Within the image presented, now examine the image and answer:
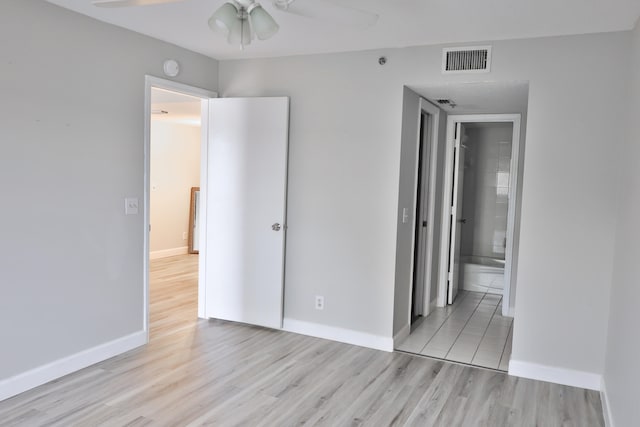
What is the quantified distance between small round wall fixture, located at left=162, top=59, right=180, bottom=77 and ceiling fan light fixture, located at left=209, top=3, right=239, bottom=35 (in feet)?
5.97

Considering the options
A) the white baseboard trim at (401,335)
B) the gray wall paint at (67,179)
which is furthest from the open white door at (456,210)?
the gray wall paint at (67,179)

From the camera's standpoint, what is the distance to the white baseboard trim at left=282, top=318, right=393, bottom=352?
389 cm

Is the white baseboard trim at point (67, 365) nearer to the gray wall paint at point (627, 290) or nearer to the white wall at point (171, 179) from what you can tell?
the gray wall paint at point (627, 290)

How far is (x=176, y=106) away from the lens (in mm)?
5902

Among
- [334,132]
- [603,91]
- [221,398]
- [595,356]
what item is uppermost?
[603,91]

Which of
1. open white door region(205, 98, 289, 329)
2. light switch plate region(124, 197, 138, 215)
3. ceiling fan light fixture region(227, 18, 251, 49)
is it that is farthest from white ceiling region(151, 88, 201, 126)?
ceiling fan light fixture region(227, 18, 251, 49)

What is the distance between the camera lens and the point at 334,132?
3.96m

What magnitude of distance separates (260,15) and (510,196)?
365 cm

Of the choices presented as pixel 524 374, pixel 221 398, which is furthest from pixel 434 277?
pixel 221 398

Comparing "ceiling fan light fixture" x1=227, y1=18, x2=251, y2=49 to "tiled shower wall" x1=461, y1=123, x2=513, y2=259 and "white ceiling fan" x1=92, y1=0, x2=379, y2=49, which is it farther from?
"tiled shower wall" x1=461, y1=123, x2=513, y2=259

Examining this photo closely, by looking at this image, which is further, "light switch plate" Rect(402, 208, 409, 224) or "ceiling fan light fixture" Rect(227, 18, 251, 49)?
"light switch plate" Rect(402, 208, 409, 224)

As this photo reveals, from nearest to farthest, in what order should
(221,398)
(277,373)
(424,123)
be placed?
(221,398) < (277,373) < (424,123)

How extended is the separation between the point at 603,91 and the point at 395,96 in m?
1.38

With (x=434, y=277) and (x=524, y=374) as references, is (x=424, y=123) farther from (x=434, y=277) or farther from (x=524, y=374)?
(x=524, y=374)
